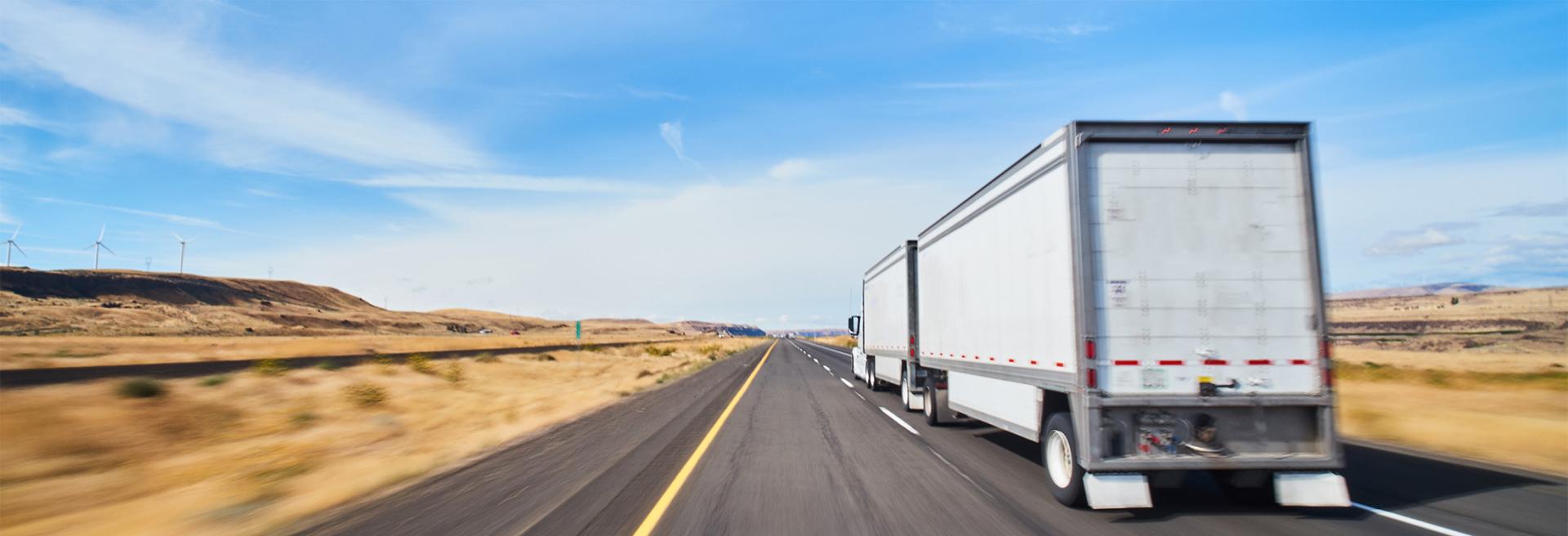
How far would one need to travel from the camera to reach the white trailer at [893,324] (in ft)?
50.8

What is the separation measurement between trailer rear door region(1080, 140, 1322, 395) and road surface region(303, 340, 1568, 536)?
1.27 metres

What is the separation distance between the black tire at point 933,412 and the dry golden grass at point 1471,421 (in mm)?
6573

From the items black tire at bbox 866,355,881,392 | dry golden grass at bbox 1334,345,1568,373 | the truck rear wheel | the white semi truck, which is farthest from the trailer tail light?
dry golden grass at bbox 1334,345,1568,373

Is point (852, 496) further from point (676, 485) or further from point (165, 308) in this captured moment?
point (165, 308)

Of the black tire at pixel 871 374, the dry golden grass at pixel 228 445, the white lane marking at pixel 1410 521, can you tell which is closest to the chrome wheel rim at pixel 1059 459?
the white lane marking at pixel 1410 521

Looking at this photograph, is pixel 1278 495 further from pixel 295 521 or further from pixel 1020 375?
pixel 295 521

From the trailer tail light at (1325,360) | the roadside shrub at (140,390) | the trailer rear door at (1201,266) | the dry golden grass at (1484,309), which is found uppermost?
the dry golden grass at (1484,309)

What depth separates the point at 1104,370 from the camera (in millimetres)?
6547

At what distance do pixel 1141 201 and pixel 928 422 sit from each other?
25.8 feet

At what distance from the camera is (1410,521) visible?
6.14 meters

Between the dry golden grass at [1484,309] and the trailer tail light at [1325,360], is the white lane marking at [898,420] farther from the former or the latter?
the dry golden grass at [1484,309]

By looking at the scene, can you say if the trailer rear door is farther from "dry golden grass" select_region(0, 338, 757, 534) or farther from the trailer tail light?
"dry golden grass" select_region(0, 338, 757, 534)

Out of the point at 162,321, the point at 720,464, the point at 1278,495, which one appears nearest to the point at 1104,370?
the point at 1278,495

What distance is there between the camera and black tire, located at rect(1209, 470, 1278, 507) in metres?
6.86
